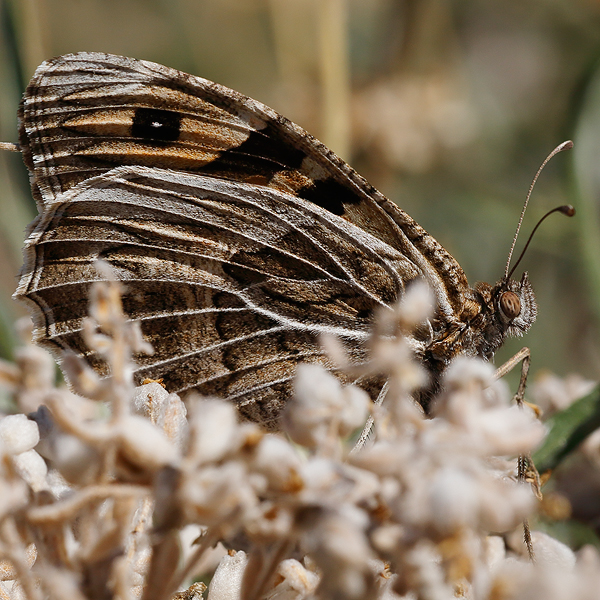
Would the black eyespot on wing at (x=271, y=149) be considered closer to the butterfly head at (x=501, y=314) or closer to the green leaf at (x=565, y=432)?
the butterfly head at (x=501, y=314)

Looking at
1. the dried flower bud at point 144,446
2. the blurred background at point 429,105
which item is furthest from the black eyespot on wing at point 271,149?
the dried flower bud at point 144,446

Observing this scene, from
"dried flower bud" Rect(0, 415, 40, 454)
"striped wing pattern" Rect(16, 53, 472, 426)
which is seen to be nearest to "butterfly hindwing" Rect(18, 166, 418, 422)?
"striped wing pattern" Rect(16, 53, 472, 426)

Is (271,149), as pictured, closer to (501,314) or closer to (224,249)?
(224,249)

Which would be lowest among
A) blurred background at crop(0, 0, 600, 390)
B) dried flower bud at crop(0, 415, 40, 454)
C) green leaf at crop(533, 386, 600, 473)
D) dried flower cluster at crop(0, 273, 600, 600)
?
dried flower cluster at crop(0, 273, 600, 600)

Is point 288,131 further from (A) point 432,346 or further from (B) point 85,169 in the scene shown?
(A) point 432,346

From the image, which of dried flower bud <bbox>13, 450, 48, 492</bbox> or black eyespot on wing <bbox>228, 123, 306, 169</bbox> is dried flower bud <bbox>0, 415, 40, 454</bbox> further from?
black eyespot on wing <bbox>228, 123, 306, 169</bbox>

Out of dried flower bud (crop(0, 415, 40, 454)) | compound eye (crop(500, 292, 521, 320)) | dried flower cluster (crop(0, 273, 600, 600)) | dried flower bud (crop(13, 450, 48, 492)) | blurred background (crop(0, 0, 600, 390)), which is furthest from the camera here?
blurred background (crop(0, 0, 600, 390))

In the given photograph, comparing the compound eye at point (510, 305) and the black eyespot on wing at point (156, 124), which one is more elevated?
the black eyespot on wing at point (156, 124)
